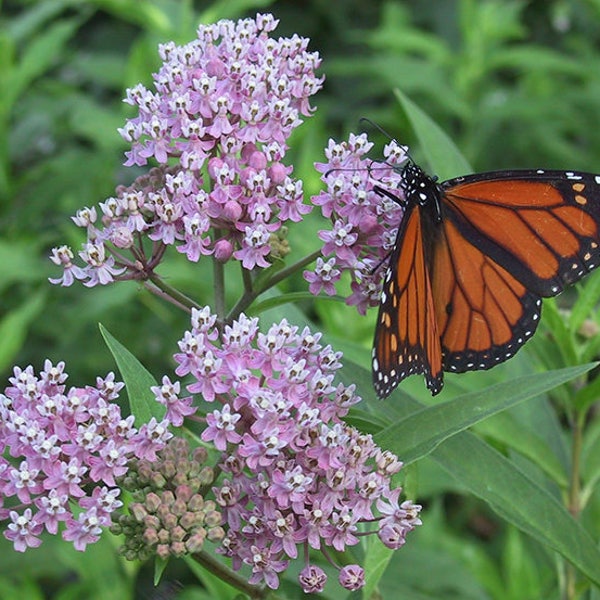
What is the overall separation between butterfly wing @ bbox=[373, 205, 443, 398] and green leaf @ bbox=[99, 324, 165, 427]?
0.44 m

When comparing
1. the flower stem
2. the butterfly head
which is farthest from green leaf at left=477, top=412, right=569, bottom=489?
the flower stem

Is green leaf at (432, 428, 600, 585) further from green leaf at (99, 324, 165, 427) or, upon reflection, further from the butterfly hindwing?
green leaf at (99, 324, 165, 427)

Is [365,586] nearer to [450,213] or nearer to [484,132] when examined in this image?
[450,213]

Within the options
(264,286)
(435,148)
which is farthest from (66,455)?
(435,148)

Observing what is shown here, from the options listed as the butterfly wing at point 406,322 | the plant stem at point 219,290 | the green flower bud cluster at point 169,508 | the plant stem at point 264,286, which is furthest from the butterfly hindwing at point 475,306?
the green flower bud cluster at point 169,508

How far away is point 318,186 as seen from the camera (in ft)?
14.2

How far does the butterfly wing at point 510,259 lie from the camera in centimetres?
212

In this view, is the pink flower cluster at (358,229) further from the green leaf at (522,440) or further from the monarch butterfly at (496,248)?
the green leaf at (522,440)

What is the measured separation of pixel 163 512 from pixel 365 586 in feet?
1.56

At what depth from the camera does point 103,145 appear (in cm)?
457

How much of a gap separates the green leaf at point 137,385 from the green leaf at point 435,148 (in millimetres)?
1017

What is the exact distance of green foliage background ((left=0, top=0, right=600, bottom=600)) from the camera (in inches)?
106

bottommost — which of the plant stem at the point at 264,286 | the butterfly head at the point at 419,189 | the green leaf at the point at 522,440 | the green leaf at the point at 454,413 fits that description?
the green leaf at the point at 454,413

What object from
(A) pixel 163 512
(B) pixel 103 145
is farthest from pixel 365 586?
(B) pixel 103 145
